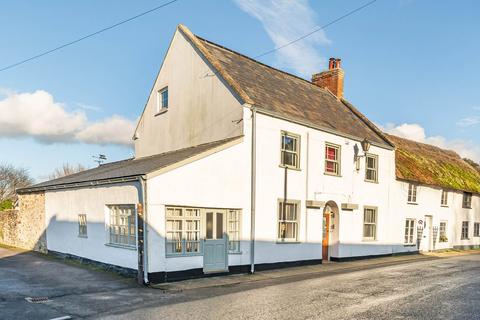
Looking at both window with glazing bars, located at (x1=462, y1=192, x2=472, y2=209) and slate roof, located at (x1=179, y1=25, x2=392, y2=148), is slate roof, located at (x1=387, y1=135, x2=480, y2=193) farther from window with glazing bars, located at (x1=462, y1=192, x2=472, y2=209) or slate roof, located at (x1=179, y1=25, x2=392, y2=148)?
slate roof, located at (x1=179, y1=25, x2=392, y2=148)

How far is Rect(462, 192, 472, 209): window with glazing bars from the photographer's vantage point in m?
29.8

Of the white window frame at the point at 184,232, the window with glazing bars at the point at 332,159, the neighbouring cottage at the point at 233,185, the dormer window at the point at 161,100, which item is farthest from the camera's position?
the dormer window at the point at 161,100

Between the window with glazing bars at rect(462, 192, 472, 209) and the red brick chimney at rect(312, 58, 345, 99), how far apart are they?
13.4 meters

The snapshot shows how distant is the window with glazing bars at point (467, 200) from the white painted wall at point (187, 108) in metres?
22.7

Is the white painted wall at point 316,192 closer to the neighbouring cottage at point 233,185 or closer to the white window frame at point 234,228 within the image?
the neighbouring cottage at point 233,185

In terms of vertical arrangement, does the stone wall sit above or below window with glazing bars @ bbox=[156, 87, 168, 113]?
below

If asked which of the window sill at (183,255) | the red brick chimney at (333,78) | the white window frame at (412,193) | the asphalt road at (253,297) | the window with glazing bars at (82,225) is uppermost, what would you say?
the red brick chimney at (333,78)

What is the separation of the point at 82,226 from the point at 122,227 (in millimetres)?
3391

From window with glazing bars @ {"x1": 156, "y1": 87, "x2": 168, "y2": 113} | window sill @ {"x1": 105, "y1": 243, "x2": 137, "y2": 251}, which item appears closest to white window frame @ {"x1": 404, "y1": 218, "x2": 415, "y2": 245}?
window with glazing bars @ {"x1": 156, "y1": 87, "x2": 168, "y2": 113}

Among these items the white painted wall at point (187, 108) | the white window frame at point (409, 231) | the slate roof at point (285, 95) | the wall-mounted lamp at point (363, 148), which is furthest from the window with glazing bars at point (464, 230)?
the white painted wall at point (187, 108)

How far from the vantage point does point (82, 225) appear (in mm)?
16500

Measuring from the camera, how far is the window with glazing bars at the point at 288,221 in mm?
16547

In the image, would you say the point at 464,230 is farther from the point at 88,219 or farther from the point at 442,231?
the point at 88,219

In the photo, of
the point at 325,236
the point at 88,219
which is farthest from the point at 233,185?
the point at 325,236
